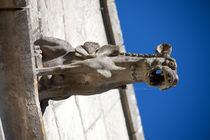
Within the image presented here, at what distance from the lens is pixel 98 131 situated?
4.41 m

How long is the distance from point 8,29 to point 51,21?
1254 millimetres

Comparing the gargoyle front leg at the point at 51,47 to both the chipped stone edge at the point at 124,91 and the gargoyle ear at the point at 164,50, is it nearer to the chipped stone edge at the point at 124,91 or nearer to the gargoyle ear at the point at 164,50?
the gargoyle ear at the point at 164,50

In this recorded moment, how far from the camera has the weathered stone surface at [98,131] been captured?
13.6 feet

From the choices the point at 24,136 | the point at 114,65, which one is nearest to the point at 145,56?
the point at 114,65

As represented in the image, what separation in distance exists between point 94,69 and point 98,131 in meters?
2.24

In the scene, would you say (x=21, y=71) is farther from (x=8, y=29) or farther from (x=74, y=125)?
(x=74, y=125)

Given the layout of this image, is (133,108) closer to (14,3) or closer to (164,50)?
(164,50)

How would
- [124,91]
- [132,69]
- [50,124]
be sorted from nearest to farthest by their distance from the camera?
[132,69], [50,124], [124,91]

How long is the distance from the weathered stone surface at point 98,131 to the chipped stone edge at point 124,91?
0.74 meters

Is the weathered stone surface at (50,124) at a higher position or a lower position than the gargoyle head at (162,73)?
lower

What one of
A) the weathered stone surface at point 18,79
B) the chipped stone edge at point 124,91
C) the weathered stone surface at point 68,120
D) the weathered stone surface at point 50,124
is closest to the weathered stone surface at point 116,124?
the chipped stone edge at point 124,91

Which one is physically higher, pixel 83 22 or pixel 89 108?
pixel 83 22

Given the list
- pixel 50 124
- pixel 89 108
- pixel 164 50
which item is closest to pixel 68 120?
pixel 50 124

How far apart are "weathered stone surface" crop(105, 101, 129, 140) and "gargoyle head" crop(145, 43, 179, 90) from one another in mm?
2537
